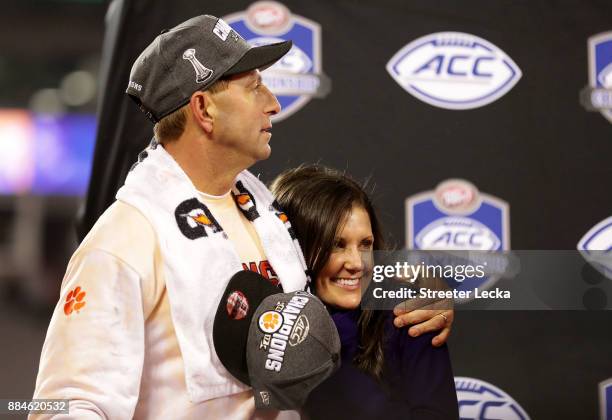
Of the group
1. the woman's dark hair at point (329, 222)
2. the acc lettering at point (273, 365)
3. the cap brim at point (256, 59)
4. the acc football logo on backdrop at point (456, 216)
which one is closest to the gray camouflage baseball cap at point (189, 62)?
the cap brim at point (256, 59)

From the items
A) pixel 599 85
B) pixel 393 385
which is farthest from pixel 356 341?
pixel 599 85

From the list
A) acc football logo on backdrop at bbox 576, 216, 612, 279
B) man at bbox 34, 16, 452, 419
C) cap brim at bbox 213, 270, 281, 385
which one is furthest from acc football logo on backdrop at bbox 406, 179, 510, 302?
cap brim at bbox 213, 270, 281, 385

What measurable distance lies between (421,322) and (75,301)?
604 mm

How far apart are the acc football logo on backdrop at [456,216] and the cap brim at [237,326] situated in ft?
1.63

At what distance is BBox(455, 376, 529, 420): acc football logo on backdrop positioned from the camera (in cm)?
164

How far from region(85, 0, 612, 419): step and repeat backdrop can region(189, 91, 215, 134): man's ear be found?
37cm

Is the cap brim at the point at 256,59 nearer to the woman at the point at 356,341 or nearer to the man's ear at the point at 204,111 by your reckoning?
the man's ear at the point at 204,111

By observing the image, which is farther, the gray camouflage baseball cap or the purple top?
the purple top

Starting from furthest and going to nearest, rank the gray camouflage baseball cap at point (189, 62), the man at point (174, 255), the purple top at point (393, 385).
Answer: the purple top at point (393, 385)
the gray camouflage baseball cap at point (189, 62)
the man at point (174, 255)

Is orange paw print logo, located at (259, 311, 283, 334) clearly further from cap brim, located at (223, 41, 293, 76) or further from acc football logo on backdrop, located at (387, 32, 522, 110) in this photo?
acc football logo on backdrop, located at (387, 32, 522, 110)

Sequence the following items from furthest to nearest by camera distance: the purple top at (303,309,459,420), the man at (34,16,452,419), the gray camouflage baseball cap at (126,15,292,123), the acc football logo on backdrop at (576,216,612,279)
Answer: the acc football logo on backdrop at (576,216,612,279) < the purple top at (303,309,459,420) < the gray camouflage baseball cap at (126,15,292,123) < the man at (34,16,452,419)

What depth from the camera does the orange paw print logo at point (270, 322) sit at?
1230mm

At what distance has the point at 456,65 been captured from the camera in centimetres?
169

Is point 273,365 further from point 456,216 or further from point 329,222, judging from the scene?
point 456,216
